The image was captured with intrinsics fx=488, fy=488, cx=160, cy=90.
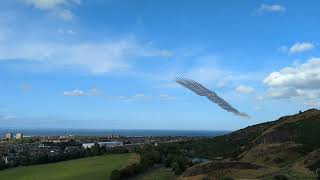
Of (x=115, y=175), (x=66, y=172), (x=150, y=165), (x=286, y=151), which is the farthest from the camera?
(x=150, y=165)

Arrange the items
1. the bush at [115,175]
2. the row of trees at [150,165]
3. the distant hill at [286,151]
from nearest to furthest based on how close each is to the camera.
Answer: the distant hill at [286,151] → the bush at [115,175] → the row of trees at [150,165]

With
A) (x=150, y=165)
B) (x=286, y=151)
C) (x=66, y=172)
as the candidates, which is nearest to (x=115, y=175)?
(x=66, y=172)

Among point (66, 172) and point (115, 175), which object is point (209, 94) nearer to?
point (115, 175)

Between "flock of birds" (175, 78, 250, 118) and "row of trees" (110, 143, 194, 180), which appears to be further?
"row of trees" (110, 143, 194, 180)

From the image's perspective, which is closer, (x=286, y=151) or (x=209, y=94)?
(x=209, y=94)

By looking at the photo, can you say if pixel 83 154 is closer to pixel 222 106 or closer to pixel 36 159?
pixel 36 159

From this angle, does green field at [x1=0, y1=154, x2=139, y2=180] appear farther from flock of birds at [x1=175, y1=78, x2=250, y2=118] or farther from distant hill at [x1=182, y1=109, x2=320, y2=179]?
flock of birds at [x1=175, y1=78, x2=250, y2=118]

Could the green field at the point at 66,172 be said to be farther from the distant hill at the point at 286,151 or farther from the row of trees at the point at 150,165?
the distant hill at the point at 286,151

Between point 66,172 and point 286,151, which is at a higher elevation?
point 286,151

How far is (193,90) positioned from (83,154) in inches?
6535

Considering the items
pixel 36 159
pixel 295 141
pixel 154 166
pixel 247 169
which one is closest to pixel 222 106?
pixel 247 169

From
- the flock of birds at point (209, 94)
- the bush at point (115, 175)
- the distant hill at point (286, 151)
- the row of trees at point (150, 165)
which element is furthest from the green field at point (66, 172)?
the flock of birds at point (209, 94)

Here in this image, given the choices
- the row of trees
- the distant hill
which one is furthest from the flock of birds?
the row of trees

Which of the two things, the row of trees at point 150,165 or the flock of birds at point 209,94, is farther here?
the row of trees at point 150,165
